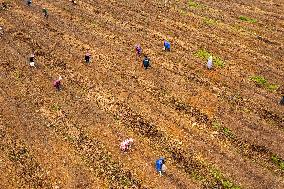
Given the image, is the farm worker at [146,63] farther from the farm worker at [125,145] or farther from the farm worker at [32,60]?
the farm worker at [125,145]

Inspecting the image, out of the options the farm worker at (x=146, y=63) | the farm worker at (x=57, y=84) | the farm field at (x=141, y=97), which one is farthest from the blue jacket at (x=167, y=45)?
the farm worker at (x=57, y=84)

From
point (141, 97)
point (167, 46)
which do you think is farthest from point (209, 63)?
point (141, 97)

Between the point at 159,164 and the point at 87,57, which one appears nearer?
the point at 159,164

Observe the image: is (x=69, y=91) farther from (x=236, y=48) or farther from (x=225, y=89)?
(x=236, y=48)

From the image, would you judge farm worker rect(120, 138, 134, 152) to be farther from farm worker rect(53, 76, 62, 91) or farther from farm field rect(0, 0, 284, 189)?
farm worker rect(53, 76, 62, 91)

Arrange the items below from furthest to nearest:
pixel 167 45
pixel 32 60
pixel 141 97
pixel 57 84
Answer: pixel 167 45
pixel 32 60
pixel 57 84
pixel 141 97

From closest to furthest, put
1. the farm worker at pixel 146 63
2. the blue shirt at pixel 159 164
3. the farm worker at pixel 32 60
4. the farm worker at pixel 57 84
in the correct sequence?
the blue shirt at pixel 159 164, the farm worker at pixel 57 84, the farm worker at pixel 146 63, the farm worker at pixel 32 60

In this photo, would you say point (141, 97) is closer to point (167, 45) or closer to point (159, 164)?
point (167, 45)
